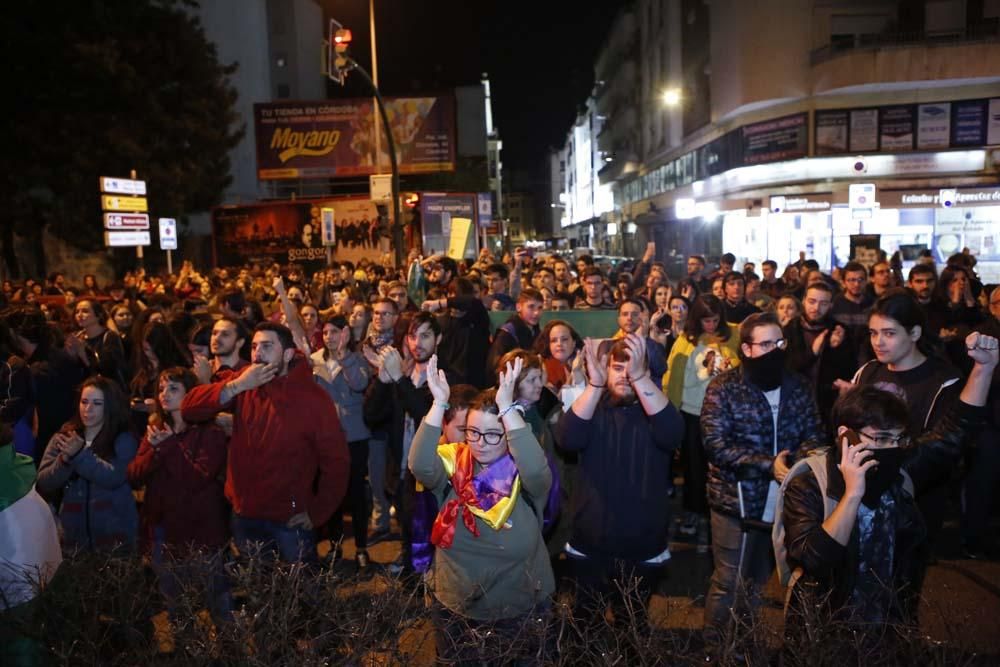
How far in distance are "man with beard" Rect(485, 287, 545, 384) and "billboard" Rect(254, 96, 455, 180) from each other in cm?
2760

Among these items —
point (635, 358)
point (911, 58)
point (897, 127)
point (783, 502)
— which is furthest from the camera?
point (897, 127)

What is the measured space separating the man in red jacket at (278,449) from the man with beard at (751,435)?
206cm

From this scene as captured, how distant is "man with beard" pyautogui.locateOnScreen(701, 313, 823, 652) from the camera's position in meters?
4.20

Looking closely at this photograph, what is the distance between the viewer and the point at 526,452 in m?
3.44

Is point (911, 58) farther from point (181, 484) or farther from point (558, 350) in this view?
point (181, 484)

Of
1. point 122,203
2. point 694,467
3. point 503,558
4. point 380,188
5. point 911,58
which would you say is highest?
point 911,58

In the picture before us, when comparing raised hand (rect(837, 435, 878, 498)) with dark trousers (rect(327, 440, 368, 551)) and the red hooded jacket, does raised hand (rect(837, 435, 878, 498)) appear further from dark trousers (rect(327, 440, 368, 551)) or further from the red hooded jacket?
dark trousers (rect(327, 440, 368, 551))

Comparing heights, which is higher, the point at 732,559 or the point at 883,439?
the point at 883,439

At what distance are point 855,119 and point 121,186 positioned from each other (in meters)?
23.8

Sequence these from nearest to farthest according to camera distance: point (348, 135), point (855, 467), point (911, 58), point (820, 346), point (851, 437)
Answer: point (855, 467), point (851, 437), point (820, 346), point (911, 58), point (348, 135)

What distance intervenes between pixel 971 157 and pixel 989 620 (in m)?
27.6

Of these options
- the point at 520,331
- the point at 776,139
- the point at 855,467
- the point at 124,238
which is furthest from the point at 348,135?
the point at 855,467

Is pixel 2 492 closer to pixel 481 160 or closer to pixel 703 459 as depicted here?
pixel 703 459

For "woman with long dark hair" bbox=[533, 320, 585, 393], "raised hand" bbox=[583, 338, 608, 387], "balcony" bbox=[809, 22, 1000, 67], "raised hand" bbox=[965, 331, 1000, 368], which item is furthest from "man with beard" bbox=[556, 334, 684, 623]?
"balcony" bbox=[809, 22, 1000, 67]
